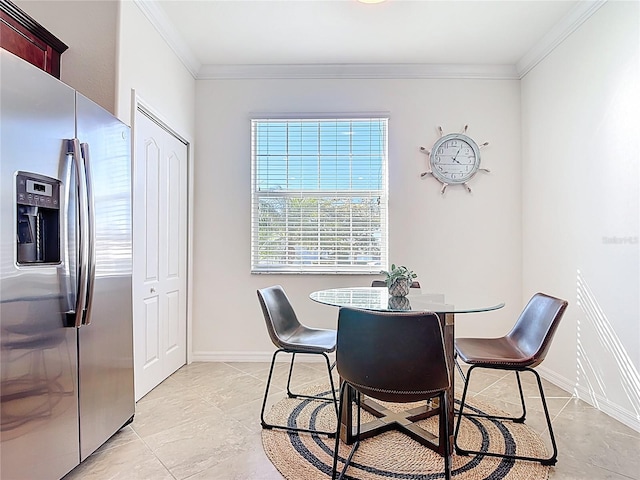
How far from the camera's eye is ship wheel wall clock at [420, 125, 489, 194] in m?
3.65

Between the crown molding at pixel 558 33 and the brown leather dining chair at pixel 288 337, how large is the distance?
2884 mm

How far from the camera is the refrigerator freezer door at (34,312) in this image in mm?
1385

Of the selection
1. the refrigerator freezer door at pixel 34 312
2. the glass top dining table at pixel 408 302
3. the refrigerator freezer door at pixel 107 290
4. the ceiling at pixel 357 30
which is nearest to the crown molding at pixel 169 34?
the ceiling at pixel 357 30

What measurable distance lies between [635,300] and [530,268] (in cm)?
114

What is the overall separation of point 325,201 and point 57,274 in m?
2.44

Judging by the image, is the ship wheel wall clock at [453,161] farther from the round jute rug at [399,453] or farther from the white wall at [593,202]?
the round jute rug at [399,453]

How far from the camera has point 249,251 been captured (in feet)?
12.2

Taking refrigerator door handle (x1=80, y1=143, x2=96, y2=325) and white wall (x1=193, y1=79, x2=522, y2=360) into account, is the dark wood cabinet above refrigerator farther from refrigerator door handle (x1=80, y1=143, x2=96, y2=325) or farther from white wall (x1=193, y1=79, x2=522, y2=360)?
white wall (x1=193, y1=79, x2=522, y2=360)

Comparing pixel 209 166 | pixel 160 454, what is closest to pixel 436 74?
pixel 209 166

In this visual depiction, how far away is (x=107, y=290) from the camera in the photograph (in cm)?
199

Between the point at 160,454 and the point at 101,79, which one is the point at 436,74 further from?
the point at 160,454

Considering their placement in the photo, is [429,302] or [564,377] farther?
[564,377]

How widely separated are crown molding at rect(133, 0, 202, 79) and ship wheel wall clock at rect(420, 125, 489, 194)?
2.35 metres

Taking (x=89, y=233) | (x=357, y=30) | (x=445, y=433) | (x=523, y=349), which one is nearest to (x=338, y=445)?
(x=445, y=433)
